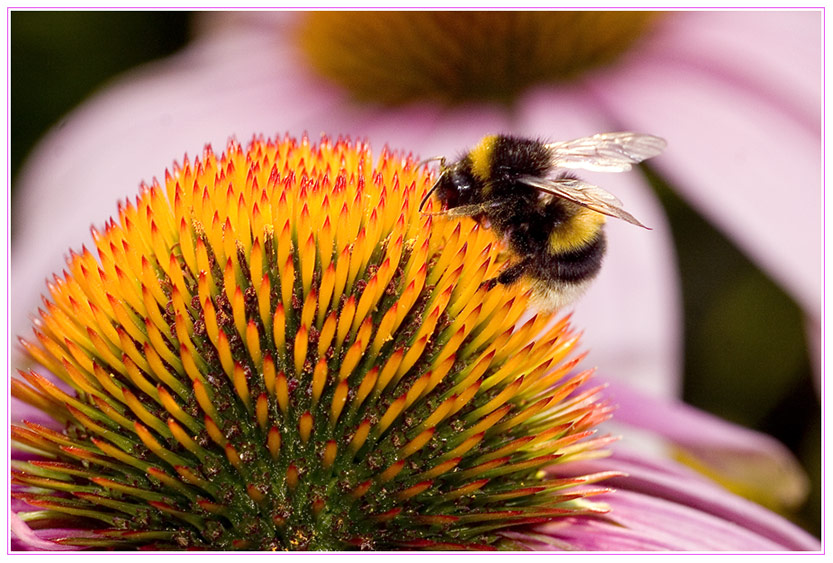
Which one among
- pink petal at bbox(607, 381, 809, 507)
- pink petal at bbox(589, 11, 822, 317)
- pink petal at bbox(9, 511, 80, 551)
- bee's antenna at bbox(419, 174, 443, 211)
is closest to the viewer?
pink petal at bbox(9, 511, 80, 551)

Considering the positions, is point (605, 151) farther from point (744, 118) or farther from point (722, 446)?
point (744, 118)

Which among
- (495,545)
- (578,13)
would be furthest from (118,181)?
(495,545)

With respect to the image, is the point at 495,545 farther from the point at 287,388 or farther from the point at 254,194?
the point at 254,194

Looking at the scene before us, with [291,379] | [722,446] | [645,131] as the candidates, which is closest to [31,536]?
[291,379]

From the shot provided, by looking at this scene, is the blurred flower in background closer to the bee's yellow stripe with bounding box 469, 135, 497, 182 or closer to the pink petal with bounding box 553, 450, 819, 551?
the pink petal with bounding box 553, 450, 819, 551

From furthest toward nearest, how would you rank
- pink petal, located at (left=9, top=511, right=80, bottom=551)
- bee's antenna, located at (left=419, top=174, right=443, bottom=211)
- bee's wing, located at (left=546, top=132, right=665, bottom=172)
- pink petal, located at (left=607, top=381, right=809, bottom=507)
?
pink petal, located at (left=607, top=381, right=809, bottom=507)
bee's wing, located at (left=546, top=132, right=665, bottom=172)
bee's antenna, located at (left=419, top=174, right=443, bottom=211)
pink petal, located at (left=9, top=511, right=80, bottom=551)

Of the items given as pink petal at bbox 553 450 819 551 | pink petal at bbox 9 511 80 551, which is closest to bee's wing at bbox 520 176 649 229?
pink petal at bbox 553 450 819 551

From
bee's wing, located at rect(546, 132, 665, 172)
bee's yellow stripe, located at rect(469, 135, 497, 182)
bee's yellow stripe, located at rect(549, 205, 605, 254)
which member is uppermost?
bee's wing, located at rect(546, 132, 665, 172)
